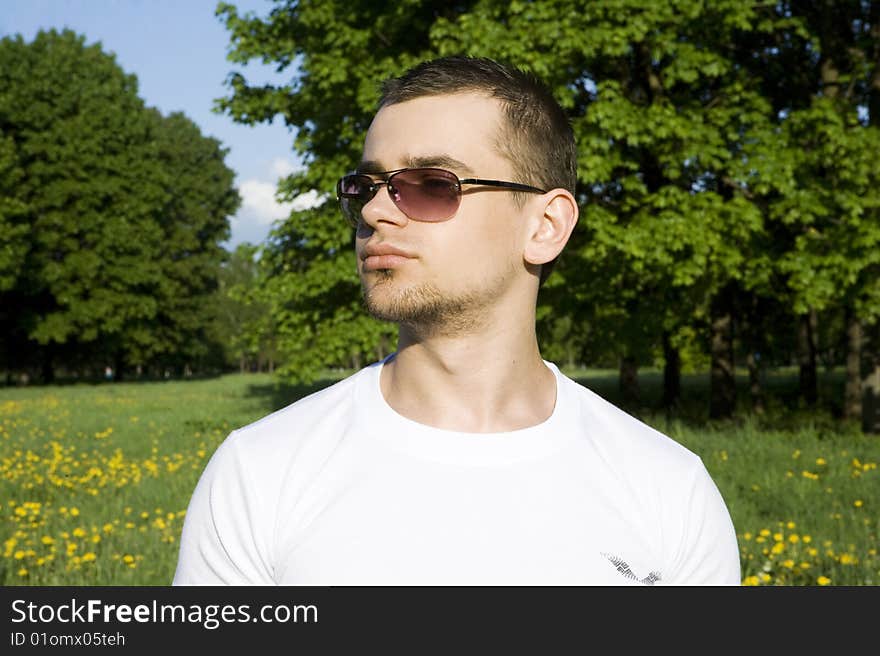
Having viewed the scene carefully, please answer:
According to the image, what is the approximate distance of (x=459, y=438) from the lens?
2.04 metres

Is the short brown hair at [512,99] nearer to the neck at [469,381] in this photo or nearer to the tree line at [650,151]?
the neck at [469,381]

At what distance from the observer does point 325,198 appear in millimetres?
14578

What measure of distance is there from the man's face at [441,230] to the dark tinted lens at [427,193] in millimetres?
24

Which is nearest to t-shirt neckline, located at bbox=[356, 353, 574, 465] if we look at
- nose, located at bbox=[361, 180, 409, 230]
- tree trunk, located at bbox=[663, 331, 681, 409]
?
nose, located at bbox=[361, 180, 409, 230]

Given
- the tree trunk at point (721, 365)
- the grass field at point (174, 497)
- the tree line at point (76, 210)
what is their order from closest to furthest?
the grass field at point (174, 497), the tree trunk at point (721, 365), the tree line at point (76, 210)

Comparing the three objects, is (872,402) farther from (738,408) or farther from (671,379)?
(671,379)

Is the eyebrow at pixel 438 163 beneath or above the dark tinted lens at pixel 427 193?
above

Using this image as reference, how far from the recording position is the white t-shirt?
1877 mm

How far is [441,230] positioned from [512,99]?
485 millimetres

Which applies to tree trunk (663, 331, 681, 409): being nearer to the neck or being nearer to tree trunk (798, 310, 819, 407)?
tree trunk (798, 310, 819, 407)

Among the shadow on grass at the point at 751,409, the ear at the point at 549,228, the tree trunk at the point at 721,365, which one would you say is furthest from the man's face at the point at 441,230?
the tree trunk at the point at 721,365

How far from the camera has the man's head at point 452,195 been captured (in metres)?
2.18

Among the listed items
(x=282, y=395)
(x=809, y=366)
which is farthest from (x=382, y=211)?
(x=282, y=395)

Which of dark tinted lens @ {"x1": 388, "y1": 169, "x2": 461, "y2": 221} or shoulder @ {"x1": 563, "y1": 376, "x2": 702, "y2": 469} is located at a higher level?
dark tinted lens @ {"x1": 388, "y1": 169, "x2": 461, "y2": 221}
